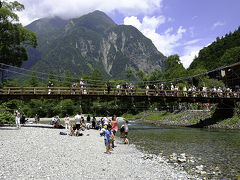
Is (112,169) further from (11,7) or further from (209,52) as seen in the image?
(209,52)

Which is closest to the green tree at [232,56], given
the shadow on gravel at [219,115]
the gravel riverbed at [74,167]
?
the shadow on gravel at [219,115]

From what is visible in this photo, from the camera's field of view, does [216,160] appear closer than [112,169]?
No

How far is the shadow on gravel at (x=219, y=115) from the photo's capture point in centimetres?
3253

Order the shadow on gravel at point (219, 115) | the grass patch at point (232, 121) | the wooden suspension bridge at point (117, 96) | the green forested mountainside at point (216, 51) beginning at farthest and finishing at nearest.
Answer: the green forested mountainside at point (216, 51) → the shadow on gravel at point (219, 115) → the grass patch at point (232, 121) → the wooden suspension bridge at point (117, 96)

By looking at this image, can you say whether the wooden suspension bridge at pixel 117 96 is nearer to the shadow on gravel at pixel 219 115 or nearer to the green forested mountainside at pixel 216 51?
the shadow on gravel at pixel 219 115

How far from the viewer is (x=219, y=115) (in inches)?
1342

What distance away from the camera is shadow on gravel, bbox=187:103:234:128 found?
107 ft

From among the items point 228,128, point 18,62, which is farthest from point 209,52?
point 18,62

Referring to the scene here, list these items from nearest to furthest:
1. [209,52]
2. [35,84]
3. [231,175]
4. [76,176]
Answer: [76,176], [231,175], [35,84], [209,52]

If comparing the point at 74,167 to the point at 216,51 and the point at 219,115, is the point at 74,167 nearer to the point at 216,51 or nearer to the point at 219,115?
the point at 219,115

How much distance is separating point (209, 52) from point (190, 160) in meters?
114

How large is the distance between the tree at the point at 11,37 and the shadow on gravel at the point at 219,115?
33.2 metres

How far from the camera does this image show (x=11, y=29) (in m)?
34.0

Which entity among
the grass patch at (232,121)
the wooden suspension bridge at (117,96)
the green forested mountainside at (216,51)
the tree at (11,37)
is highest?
the green forested mountainside at (216,51)
